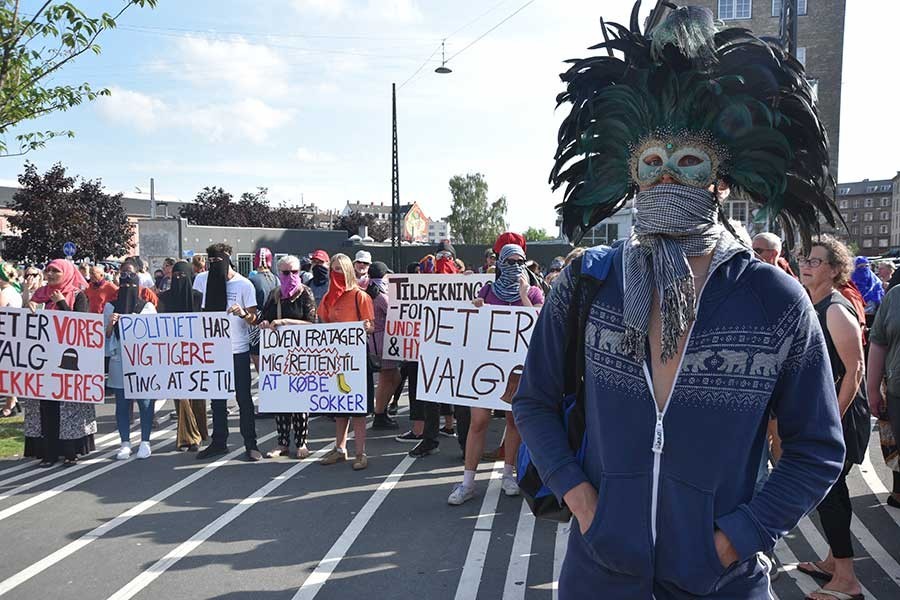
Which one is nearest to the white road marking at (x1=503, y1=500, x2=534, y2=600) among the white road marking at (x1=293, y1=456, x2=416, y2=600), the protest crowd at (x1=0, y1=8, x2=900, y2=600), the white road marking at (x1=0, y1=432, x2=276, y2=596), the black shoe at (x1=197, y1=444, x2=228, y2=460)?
the white road marking at (x1=293, y1=456, x2=416, y2=600)

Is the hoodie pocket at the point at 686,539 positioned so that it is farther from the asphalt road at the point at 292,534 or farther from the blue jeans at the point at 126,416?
the blue jeans at the point at 126,416

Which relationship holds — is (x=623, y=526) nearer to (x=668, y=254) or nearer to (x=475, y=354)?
(x=668, y=254)

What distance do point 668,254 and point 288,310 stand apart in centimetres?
626

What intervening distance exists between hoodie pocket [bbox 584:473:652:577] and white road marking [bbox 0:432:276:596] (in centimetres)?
423

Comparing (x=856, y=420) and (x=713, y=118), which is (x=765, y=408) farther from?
(x=856, y=420)

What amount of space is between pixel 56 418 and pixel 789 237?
7.41 metres

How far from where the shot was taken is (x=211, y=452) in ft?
24.6

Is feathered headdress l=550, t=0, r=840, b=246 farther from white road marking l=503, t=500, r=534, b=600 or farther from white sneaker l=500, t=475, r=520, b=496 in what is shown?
white sneaker l=500, t=475, r=520, b=496

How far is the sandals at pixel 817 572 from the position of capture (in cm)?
435

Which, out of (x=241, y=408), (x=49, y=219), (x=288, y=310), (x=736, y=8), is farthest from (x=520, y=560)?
(x=736, y=8)

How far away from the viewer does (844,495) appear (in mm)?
4039

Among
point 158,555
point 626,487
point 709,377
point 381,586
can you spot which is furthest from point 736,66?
point 158,555

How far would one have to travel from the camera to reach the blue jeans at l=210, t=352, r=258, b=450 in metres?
7.40

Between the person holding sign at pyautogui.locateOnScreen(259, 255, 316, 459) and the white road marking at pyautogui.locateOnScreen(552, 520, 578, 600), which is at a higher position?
the person holding sign at pyautogui.locateOnScreen(259, 255, 316, 459)
